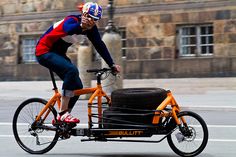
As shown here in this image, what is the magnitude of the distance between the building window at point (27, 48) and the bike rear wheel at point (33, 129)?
14.8 metres

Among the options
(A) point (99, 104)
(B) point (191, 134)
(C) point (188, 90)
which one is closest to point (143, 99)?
(A) point (99, 104)

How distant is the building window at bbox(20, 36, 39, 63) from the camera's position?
22886 millimetres

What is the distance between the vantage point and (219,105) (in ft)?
45.3

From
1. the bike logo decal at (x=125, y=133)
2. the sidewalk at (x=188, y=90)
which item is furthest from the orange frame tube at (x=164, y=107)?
the sidewalk at (x=188, y=90)

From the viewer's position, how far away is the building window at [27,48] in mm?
22886

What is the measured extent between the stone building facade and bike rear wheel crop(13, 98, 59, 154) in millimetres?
11506

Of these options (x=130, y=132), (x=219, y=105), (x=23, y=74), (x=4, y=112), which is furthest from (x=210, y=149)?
(x=23, y=74)

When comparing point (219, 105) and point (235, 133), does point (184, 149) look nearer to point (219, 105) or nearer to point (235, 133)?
point (235, 133)

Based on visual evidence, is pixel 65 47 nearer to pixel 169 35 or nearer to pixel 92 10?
pixel 92 10

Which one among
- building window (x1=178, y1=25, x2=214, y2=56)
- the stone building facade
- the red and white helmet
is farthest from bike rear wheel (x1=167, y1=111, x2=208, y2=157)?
building window (x1=178, y1=25, x2=214, y2=56)

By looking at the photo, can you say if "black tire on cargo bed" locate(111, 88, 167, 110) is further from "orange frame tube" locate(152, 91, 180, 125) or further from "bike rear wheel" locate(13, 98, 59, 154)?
"bike rear wheel" locate(13, 98, 59, 154)

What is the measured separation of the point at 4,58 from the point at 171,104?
16.4 metres

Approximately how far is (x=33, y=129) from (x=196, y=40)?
41.1 feet

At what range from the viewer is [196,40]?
785 inches
